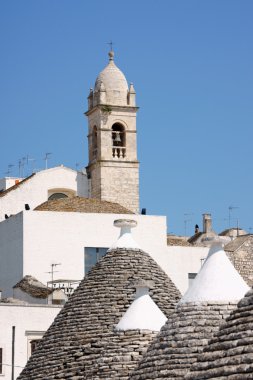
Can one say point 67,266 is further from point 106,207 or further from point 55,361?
point 55,361

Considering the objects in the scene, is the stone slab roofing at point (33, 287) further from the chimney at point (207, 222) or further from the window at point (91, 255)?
the chimney at point (207, 222)

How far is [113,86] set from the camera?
6894cm

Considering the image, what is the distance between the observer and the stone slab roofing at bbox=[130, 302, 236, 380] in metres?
15.9

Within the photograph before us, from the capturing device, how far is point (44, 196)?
61594mm

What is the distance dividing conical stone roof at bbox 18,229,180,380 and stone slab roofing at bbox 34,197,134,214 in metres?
29.8

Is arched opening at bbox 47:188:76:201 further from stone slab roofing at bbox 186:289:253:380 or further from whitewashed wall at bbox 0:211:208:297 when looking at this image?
stone slab roofing at bbox 186:289:253:380

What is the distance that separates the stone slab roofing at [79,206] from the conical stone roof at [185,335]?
35952 mm

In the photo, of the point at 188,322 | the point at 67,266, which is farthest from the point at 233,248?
the point at 188,322

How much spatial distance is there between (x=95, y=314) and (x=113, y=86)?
47501 mm

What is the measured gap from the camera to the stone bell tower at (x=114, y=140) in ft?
221

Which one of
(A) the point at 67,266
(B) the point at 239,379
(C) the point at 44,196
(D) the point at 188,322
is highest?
(C) the point at 44,196

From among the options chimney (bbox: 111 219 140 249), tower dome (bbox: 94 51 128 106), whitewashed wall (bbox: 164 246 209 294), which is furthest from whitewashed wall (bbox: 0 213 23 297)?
chimney (bbox: 111 219 140 249)

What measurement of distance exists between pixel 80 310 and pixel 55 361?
958mm

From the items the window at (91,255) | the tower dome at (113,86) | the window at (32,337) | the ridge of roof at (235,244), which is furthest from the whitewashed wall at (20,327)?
the tower dome at (113,86)
